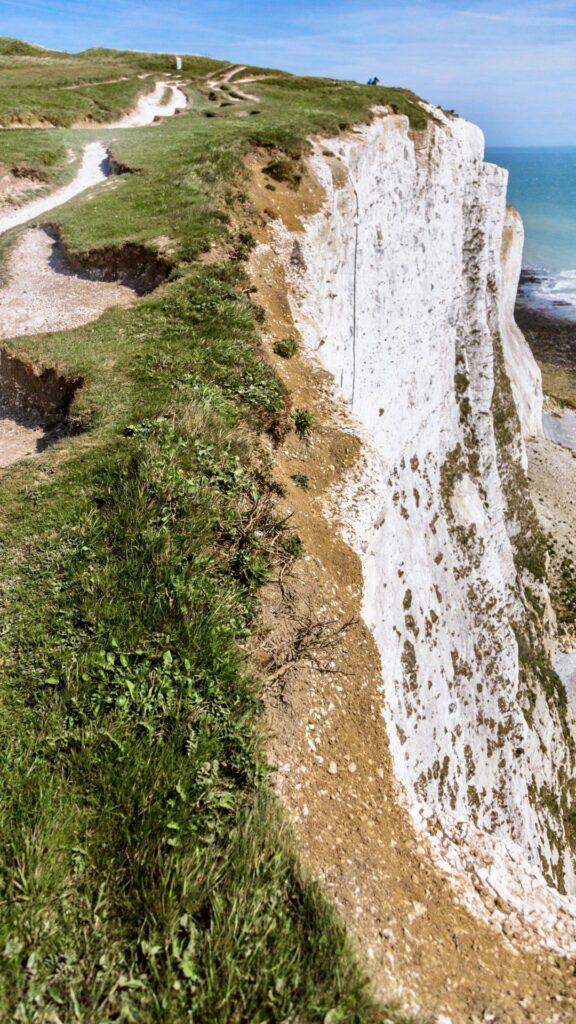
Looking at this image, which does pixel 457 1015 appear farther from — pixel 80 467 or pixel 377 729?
pixel 80 467

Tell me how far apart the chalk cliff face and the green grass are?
11.9 ft

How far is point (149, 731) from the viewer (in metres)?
5.52

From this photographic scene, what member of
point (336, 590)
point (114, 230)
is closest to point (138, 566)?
point (336, 590)

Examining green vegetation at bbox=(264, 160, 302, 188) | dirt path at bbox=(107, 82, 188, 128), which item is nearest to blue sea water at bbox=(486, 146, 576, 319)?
dirt path at bbox=(107, 82, 188, 128)

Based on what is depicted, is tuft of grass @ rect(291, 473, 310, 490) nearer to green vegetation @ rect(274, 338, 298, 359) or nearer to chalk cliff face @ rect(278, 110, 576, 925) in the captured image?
chalk cliff face @ rect(278, 110, 576, 925)

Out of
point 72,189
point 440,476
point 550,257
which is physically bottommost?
point 440,476

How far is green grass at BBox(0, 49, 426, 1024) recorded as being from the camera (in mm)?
4012

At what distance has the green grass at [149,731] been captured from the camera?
401cm

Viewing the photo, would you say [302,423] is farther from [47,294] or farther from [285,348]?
[47,294]

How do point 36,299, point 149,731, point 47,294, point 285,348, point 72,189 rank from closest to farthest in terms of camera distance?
point 149,731
point 285,348
point 36,299
point 47,294
point 72,189

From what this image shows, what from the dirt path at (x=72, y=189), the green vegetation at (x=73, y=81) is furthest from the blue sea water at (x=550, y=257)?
the dirt path at (x=72, y=189)

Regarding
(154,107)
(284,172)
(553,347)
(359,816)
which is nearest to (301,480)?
(359,816)

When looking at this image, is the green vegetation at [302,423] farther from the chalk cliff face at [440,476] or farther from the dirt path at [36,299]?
the dirt path at [36,299]

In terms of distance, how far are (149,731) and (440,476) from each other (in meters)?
26.7
